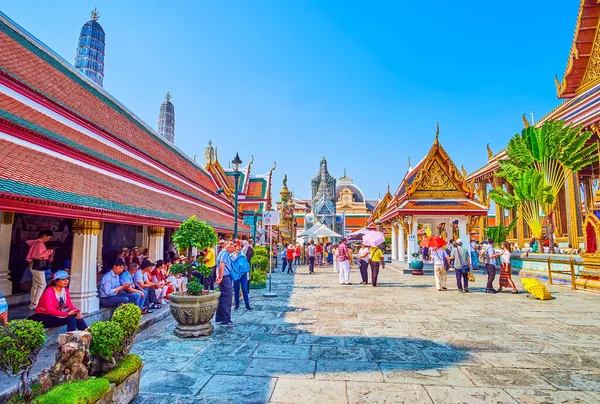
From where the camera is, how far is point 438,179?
18.5 metres

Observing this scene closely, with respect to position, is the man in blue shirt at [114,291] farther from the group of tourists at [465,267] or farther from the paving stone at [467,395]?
the group of tourists at [465,267]

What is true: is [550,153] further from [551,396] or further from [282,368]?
[282,368]

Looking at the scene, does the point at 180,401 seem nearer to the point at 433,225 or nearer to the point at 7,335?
the point at 7,335

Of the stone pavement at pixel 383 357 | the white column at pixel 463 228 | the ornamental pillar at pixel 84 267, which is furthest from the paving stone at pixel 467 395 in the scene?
the white column at pixel 463 228

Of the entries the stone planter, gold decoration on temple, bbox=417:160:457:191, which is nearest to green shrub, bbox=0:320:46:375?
the stone planter

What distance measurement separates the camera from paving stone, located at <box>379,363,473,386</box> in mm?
3834

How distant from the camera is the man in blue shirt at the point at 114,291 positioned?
6.69 meters

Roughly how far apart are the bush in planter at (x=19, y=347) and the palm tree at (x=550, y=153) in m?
18.8

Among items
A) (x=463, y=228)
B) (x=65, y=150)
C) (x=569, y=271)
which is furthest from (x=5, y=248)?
(x=463, y=228)

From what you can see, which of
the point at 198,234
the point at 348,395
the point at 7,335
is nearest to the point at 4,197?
the point at 7,335

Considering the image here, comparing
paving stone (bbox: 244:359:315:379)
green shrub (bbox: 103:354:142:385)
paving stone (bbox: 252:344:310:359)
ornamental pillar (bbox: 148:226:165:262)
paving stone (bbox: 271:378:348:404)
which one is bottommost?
paving stone (bbox: 252:344:310:359)

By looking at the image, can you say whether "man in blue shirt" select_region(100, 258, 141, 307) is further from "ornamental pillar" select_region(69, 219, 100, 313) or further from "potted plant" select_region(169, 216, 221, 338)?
"potted plant" select_region(169, 216, 221, 338)

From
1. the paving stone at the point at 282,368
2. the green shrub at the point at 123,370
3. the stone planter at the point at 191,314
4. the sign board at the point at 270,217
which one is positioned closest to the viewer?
the green shrub at the point at 123,370

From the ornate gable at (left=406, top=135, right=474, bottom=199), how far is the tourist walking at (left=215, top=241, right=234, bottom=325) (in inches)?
524
